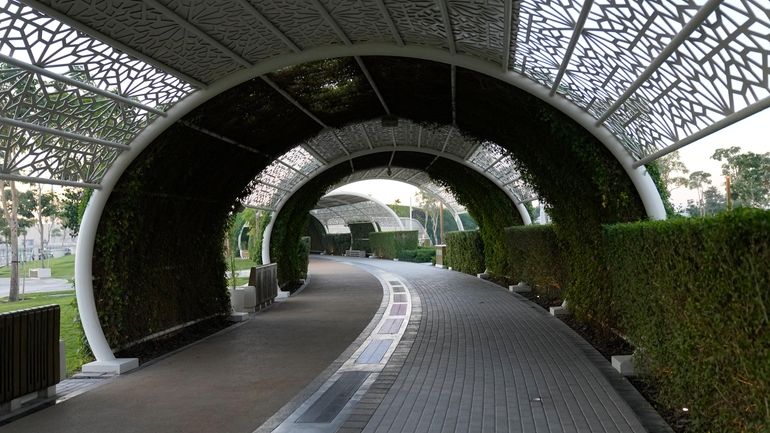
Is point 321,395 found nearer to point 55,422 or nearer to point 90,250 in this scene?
point 55,422

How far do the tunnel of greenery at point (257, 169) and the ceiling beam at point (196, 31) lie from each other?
4.26 ft

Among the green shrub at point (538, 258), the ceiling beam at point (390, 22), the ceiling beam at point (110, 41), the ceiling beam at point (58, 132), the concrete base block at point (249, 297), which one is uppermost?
the ceiling beam at point (390, 22)

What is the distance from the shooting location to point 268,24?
7137 mm

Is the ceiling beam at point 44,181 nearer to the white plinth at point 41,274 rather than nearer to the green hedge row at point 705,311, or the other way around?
the green hedge row at point 705,311

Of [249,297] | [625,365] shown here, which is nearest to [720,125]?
[625,365]

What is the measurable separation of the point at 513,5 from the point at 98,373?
703 centimetres

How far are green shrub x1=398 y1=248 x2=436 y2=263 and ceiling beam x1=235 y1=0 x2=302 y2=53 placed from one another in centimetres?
2678

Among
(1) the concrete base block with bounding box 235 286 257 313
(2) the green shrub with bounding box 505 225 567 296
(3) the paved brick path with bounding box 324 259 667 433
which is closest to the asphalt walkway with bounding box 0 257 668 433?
(3) the paved brick path with bounding box 324 259 667 433

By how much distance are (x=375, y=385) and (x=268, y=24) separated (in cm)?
443

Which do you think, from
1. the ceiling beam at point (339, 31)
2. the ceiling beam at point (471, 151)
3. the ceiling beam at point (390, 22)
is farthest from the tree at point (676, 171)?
the ceiling beam at point (390, 22)

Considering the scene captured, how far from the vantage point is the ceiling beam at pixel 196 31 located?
6012mm

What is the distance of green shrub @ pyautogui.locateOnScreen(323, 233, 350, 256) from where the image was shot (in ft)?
171

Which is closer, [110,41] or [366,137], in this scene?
[110,41]

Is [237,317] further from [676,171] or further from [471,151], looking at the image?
[676,171]
